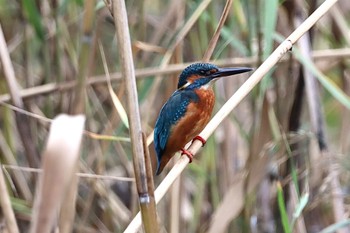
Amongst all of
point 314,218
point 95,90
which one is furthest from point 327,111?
point 95,90

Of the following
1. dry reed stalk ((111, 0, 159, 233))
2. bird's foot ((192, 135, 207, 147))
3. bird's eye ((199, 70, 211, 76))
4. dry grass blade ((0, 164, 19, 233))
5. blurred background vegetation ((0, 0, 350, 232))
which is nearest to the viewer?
dry reed stalk ((111, 0, 159, 233))

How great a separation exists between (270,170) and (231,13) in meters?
0.54

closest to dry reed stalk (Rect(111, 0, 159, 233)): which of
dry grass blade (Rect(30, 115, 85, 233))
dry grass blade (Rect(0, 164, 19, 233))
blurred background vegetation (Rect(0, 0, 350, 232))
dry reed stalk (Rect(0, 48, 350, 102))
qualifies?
dry grass blade (Rect(30, 115, 85, 233))

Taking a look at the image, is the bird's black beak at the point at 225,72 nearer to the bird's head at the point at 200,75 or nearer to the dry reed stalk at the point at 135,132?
the bird's head at the point at 200,75

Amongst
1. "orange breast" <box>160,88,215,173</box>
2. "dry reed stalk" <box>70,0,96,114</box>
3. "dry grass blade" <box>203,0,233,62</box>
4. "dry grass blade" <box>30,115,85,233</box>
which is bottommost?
"dry grass blade" <box>30,115,85,233</box>

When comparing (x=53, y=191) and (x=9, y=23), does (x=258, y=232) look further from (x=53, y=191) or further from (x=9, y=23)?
(x=53, y=191)

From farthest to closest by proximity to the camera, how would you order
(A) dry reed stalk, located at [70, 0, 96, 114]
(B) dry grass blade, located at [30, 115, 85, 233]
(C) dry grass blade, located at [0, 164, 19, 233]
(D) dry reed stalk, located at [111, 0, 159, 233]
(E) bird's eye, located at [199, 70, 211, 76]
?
(A) dry reed stalk, located at [70, 0, 96, 114]
(E) bird's eye, located at [199, 70, 211, 76]
(C) dry grass blade, located at [0, 164, 19, 233]
(D) dry reed stalk, located at [111, 0, 159, 233]
(B) dry grass blade, located at [30, 115, 85, 233]

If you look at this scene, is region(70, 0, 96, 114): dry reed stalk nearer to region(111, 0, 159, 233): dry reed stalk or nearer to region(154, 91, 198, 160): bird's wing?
region(154, 91, 198, 160): bird's wing

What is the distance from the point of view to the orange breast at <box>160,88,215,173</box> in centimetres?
166

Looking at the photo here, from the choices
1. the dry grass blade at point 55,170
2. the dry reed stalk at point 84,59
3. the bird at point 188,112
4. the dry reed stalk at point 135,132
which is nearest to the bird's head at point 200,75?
the bird at point 188,112

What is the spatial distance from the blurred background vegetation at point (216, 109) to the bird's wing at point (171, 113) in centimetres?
24

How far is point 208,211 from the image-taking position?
7.78ft

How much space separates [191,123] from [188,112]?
42 mm

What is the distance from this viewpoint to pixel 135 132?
3.75 feet
